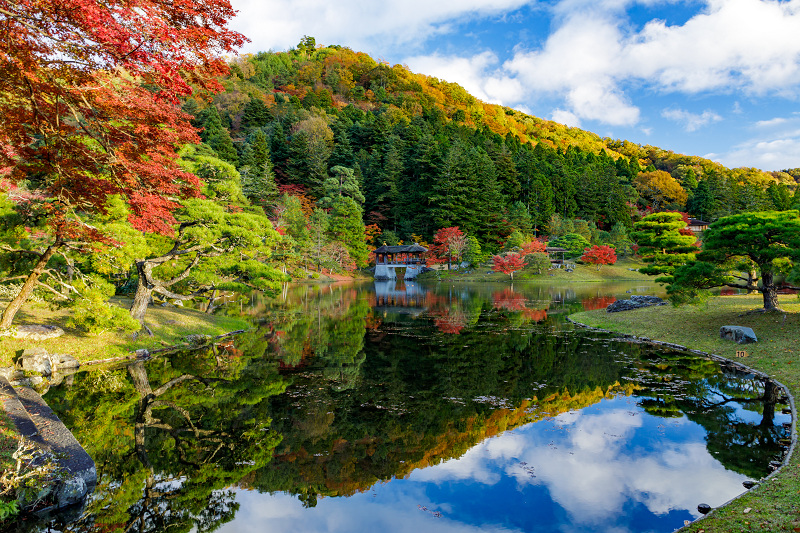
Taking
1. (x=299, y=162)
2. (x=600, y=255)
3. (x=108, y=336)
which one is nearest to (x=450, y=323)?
(x=108, y=336)

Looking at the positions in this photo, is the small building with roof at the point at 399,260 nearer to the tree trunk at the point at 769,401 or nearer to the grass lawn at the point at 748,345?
the grass lawn at the point at 748,345

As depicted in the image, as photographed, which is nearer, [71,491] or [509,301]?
[71,491]

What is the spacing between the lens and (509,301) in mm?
26766

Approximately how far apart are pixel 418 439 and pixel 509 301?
822 inches

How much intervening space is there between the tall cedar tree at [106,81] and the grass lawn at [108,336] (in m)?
6.03

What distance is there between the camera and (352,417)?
7754 millimetres

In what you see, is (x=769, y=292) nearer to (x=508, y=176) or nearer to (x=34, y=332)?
(x=34, y=332)

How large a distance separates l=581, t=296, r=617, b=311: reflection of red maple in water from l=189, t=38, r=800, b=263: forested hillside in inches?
933

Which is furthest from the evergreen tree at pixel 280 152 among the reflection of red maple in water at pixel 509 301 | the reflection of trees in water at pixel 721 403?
the reflection of trees in water at pixel 721 403

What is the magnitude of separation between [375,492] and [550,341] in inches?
401

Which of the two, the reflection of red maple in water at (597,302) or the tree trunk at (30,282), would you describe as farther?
the reflection of red maple in water at (597,302)

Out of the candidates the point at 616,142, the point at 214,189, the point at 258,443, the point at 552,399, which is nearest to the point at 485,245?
the point at 214,189

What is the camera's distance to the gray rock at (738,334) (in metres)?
11.8

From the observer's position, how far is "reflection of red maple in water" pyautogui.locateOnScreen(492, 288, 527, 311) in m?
23.7
